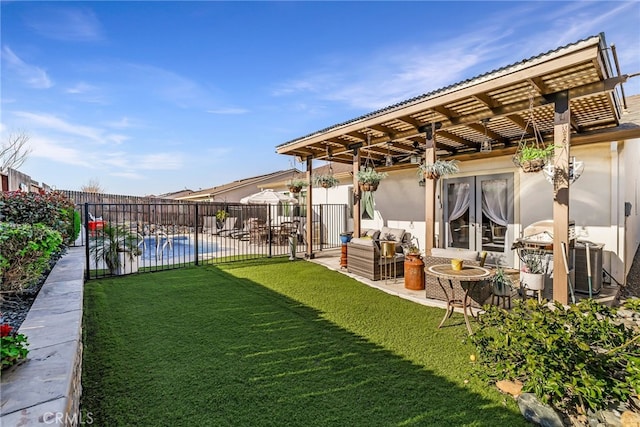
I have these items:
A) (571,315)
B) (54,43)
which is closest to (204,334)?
(571,315)

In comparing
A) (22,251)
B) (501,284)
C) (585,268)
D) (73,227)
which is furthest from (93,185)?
(585,268)

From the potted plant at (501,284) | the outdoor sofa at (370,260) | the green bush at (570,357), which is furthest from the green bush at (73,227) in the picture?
the potted plant at (501,284)

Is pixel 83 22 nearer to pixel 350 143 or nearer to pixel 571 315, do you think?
pixel 350 143

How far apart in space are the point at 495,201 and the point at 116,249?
9473 mm

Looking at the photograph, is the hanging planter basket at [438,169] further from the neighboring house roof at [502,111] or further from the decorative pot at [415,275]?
the decorative pot at [415,275]

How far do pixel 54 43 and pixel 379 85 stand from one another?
8.22 m

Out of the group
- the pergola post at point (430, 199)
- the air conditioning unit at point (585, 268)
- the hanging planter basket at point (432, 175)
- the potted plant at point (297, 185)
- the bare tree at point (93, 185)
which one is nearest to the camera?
the air conditioning unit at point (585, 268)

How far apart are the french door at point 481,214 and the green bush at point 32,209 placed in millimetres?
8983

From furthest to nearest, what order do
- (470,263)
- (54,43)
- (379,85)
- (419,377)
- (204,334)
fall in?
1. (379,85)
2. (54,43)
3. (470,263)
4. (204,334)
5. (419,377)

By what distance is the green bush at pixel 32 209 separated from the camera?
4.47 meters

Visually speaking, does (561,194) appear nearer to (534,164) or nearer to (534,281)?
(534,164)

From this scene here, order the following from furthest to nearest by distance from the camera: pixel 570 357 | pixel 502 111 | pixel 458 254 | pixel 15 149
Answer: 1. pixel 15 149
2. pixel 502 111
3. pixel 458 254
4. pixel 570 357

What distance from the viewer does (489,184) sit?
26.1 ft

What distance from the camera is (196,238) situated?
8188 millimetres
